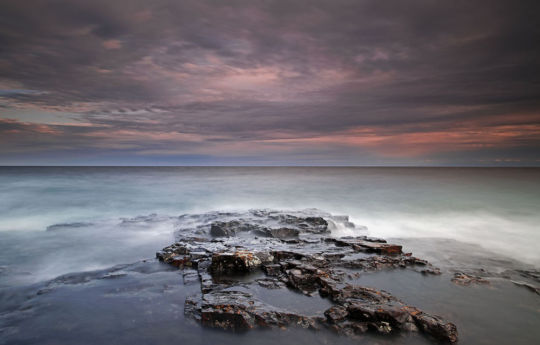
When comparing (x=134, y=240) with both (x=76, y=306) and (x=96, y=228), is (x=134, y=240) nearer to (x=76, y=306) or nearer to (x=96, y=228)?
(x=96, y=228)

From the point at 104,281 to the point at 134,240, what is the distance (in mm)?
4985

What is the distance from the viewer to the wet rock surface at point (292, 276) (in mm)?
5566

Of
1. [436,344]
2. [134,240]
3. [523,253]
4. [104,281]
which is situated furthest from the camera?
[134,240]

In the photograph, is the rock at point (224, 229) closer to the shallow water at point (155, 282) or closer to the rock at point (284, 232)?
the rock at point (284, 232)

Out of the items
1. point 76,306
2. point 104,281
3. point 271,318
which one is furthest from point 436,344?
point 104,281

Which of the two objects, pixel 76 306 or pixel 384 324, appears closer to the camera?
pixel 384 324

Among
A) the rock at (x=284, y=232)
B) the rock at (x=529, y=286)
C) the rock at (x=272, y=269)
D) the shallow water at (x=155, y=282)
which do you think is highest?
the rock at (x=284, y=232)

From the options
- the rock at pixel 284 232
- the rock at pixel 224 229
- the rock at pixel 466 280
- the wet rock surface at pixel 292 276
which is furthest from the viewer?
the rock at pixel 224 229

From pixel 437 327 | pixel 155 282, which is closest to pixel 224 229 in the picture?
pixel 155 282

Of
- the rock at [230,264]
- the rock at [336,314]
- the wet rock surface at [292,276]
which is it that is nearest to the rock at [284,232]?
the wet rock surface at [292,276]

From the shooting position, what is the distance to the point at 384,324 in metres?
5.44

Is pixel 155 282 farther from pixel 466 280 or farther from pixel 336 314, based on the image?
pixel 466 280

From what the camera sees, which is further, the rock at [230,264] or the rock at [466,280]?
the rock at [230,264]

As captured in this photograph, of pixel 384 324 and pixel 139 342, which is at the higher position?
pixel 384 324
